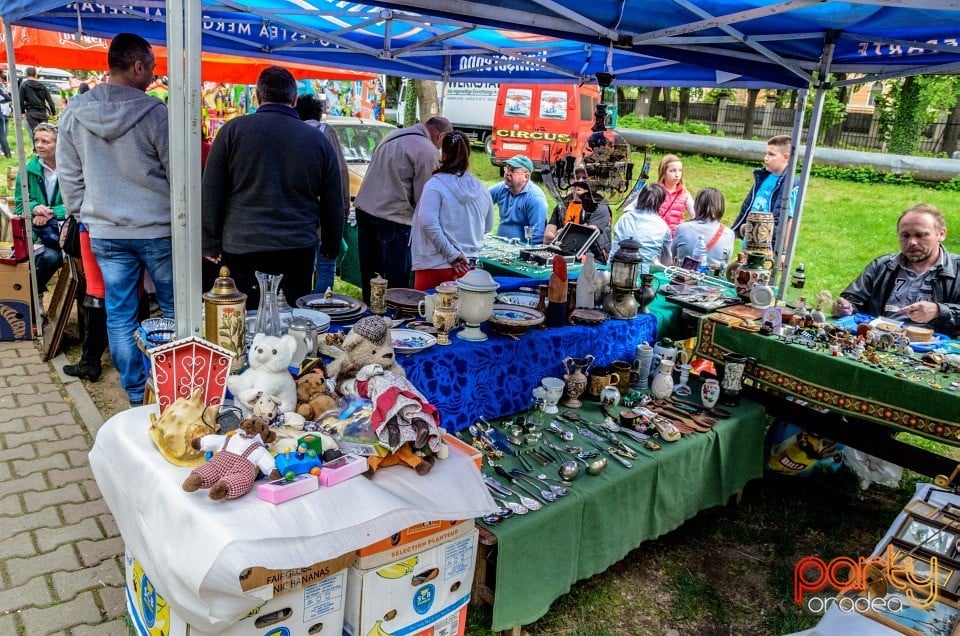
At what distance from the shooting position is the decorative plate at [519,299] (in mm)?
3324

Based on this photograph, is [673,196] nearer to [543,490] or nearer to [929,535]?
[543,490]

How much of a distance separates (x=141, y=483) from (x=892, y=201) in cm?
1415

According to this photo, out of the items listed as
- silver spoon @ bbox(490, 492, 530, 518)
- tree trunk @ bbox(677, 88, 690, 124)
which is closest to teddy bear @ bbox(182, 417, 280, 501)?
silver spoon @ bbox(490, 492, 530, 518)

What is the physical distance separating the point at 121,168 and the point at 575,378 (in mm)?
2336

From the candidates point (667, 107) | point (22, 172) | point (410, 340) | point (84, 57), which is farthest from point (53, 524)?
point (667, 107)

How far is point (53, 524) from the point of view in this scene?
279 centimetres

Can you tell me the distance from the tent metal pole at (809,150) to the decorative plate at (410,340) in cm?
279

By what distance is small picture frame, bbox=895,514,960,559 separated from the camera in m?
1.75

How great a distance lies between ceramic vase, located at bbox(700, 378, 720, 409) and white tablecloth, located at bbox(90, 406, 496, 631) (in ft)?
5.50

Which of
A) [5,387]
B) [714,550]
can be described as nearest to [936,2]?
[714,550]

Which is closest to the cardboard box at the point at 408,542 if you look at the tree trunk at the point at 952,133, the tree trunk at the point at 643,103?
the tree trunk at the point at 952,133

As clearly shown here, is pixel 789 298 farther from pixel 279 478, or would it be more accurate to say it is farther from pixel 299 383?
pixel 279 478

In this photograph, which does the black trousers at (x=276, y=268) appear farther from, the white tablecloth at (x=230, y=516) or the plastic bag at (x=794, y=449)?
the plastic bag at (x=794, y=449)

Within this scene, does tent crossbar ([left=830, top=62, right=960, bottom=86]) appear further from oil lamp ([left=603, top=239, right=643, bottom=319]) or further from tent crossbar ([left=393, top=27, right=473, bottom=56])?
tent crossbar ([left=393, top=27, right=473, bottom=56])
